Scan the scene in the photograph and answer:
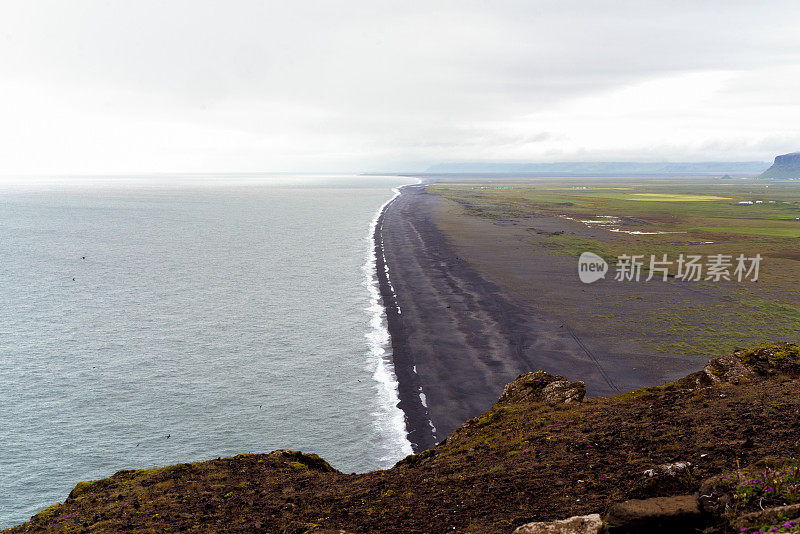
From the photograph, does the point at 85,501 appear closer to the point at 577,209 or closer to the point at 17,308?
the point at 17,308

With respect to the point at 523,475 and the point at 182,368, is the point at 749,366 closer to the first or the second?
the point at 523,475

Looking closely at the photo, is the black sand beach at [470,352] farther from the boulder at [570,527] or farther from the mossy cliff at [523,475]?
the boulder at [570,527]

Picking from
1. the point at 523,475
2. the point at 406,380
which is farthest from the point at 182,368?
the point at 523,475

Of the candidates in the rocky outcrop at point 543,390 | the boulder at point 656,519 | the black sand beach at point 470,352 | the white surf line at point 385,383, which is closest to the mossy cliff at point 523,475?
the rocky outcrop at point 543,390

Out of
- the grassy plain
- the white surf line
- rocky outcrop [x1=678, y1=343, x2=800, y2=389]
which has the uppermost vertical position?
rocky outcrop [x1=678, y1=343, x2=800, y2=389]

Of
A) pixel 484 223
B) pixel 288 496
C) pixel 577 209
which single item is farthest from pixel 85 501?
pixel 577 209

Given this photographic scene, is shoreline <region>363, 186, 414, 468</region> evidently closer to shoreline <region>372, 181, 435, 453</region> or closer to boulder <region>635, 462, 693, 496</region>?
shoreline <region>372, 181, 435, 453</region>

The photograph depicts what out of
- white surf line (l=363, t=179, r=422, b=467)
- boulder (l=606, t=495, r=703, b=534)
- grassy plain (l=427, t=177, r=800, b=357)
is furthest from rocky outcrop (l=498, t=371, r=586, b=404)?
grassy plain (l=427, t=177, r=800, b=357)
